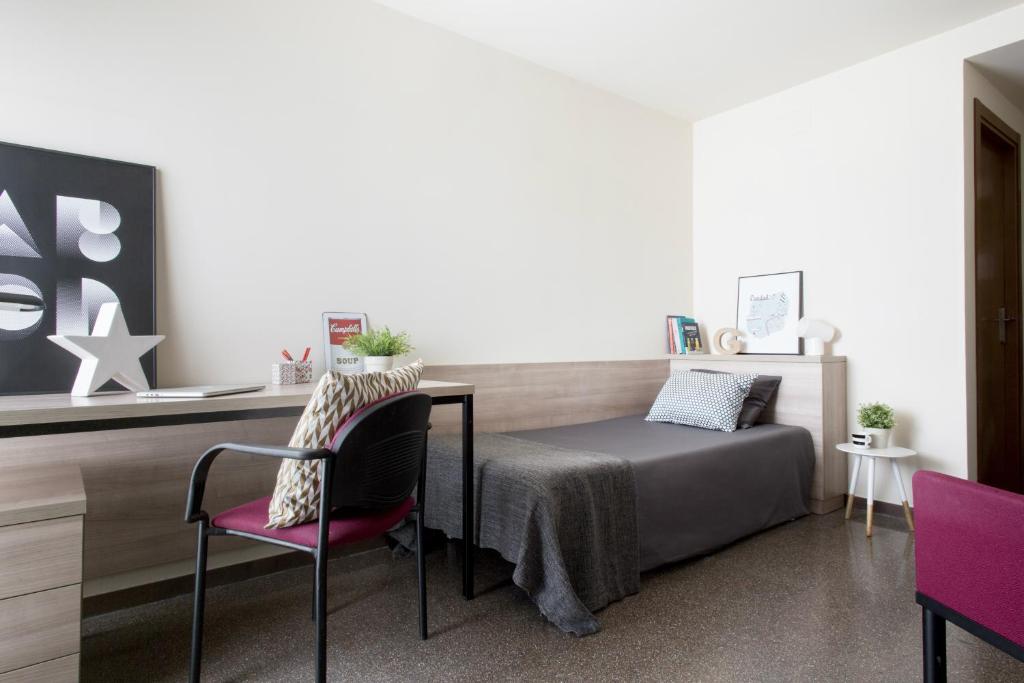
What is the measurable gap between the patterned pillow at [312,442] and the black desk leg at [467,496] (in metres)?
0.66

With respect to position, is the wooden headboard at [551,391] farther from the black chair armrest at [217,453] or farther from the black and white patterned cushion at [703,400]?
the black chair armrest at [217,453]

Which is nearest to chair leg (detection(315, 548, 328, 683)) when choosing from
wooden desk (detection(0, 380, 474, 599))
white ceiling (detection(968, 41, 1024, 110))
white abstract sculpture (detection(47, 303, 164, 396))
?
wooden desk (detection(0, 380, 474, 599))

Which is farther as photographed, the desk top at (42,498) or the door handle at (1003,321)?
the door handle at (1003,321)

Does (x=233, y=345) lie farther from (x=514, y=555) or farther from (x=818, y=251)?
(x=818, y=251)

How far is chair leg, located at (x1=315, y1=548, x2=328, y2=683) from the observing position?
1321 millimetres

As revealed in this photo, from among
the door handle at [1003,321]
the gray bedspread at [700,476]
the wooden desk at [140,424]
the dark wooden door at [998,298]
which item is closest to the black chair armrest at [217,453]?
the wooden desk at [140,424]

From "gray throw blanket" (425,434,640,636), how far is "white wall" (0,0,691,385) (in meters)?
0.90

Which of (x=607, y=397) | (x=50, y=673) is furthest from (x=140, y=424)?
(x=607, y=397)

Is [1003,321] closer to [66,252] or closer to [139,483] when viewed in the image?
[139,483]

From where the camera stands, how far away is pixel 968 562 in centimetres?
118

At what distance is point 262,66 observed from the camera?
2.39 metres

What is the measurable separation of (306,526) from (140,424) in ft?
1.68

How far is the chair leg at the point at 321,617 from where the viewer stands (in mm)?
1321

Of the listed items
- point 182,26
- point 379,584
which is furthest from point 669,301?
Result: point 182,26
